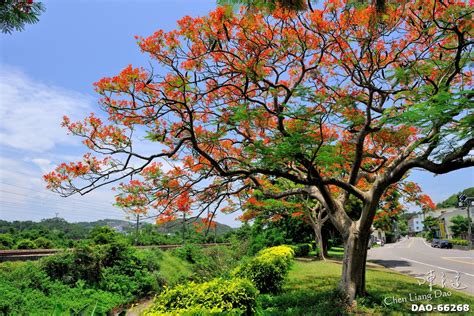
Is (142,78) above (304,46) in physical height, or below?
below

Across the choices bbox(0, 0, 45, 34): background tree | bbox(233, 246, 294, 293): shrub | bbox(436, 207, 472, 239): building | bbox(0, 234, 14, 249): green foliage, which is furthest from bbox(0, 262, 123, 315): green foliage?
bbox(436, 207, 472, 239): building

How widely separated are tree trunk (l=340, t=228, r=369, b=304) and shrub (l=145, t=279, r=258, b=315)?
2.90 metres

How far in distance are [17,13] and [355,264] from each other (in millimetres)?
7045

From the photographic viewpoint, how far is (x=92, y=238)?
14.0 metres

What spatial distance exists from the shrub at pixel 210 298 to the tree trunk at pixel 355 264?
2.90m

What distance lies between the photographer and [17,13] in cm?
340

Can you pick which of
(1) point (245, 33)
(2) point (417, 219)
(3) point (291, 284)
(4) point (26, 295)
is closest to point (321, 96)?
(1) point (245, 33)

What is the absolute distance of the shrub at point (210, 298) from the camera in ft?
13.9

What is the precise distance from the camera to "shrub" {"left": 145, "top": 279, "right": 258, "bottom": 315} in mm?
4234

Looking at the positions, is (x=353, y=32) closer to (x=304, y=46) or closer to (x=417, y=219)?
(x=304, y=46)

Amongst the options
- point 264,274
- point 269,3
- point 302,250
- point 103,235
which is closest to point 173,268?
point 103,235

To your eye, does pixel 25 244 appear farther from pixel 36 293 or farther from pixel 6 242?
pixel 36 293

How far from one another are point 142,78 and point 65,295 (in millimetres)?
7207

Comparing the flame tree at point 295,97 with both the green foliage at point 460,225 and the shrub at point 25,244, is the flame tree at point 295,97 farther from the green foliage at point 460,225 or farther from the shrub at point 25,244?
the green foliage at point 460,225
